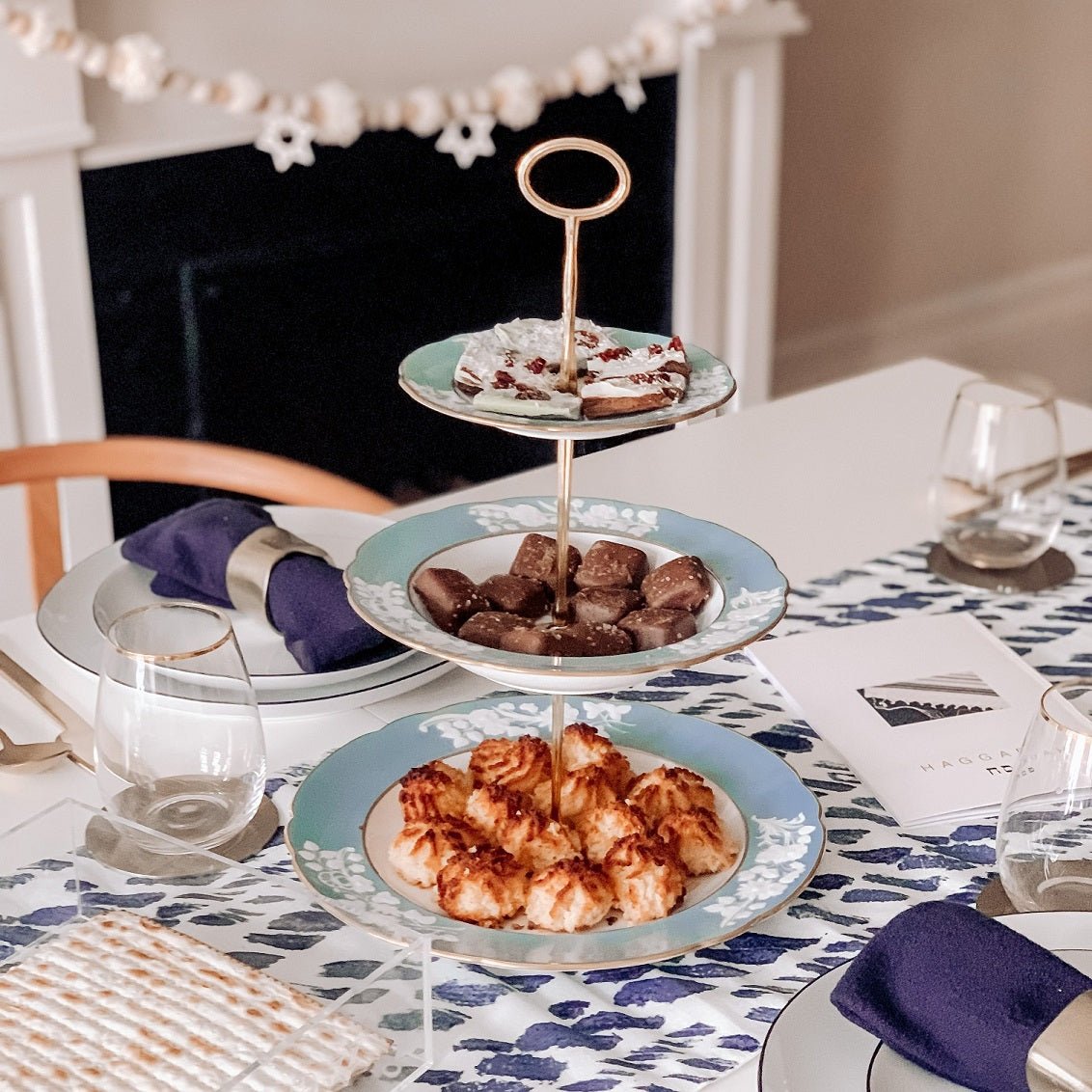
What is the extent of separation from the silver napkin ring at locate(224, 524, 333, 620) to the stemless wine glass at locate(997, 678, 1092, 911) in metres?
0.55

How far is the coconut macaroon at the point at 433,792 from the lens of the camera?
850 millimetres

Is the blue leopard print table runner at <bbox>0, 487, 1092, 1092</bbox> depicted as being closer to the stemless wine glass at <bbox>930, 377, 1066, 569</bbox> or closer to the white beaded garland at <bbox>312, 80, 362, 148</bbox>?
the stemless wine glass at <bbox>930, 377, 1066, 569</bbox>

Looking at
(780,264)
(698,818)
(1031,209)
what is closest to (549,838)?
(698,818)

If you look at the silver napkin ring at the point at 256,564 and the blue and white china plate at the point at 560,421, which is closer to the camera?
the blue and white china plate at the point at 560,421

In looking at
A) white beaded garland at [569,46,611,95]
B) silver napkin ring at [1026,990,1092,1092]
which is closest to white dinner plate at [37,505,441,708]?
silver napkin ring at [1026,990,1092,1092]

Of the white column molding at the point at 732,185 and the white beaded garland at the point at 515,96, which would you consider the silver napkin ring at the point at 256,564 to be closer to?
the white beaded garland at the point at 515,96

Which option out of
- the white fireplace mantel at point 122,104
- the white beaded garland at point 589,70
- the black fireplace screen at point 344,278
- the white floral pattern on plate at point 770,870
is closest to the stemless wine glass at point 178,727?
the white floral pattern on plate at point 770,870

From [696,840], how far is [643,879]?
0.16 ft

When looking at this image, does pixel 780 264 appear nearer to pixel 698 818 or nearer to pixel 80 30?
pixel 80 30

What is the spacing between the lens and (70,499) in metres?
2.34

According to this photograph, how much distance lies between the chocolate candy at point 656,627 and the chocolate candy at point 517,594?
5cm

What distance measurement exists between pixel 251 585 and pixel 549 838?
0.40 m

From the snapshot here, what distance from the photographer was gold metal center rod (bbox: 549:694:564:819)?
2.82 feet

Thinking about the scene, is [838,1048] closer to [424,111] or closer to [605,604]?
[605,604]
